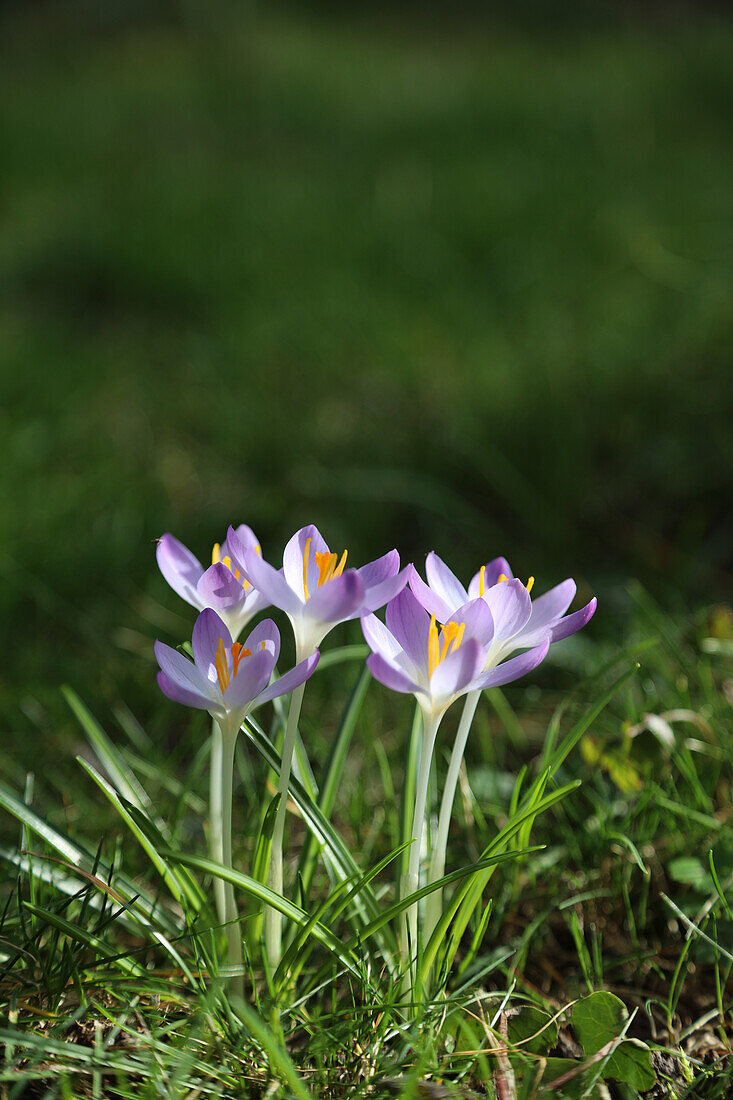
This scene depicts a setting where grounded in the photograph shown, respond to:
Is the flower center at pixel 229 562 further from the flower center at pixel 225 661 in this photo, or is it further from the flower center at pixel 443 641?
the flower center at pixel 443 641

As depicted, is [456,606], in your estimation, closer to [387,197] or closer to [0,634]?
[0,634]

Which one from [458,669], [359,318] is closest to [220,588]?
[458,669]

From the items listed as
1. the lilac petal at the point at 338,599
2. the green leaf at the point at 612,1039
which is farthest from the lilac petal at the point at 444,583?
the green leaf at the point at 612,1039

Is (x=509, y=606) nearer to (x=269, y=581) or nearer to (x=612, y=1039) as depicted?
(x=269, y=581)

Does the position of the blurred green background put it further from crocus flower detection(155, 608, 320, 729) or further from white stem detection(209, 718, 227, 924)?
crocus flower detection(155, 608, 320, 729)

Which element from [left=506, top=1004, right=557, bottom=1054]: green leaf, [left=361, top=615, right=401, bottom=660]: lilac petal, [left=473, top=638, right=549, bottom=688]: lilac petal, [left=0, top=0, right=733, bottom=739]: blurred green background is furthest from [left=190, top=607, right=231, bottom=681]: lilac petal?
[left=0, top=0, right=733, bottom=739]: blurred green background

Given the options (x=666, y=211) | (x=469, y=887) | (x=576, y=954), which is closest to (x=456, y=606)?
(x=469, y=887)
